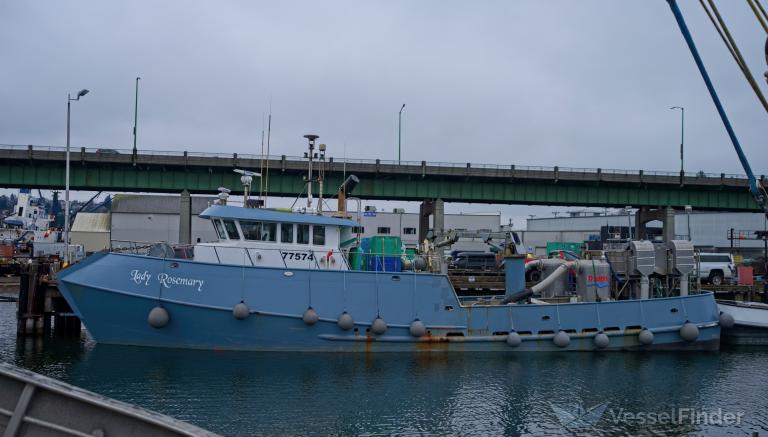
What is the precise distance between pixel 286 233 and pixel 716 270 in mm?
22249

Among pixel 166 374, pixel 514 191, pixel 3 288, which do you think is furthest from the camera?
pixel 514 191

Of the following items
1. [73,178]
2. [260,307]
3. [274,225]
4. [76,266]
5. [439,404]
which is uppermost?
[73,178]

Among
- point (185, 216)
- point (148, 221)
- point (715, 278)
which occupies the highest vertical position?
point (148, 221)

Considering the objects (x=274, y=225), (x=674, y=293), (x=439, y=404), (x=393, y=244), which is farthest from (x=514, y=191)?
(x=439, y=404)

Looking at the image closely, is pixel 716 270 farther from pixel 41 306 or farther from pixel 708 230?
pixel 708 230

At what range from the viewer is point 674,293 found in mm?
18500

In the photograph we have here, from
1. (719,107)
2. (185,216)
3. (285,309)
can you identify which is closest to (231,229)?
Result: (285,309)

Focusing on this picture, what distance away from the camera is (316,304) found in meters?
15.2

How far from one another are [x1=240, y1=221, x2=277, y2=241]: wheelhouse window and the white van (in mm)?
21669

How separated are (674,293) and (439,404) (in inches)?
405

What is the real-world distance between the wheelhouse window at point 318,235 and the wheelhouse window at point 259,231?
1013 mm

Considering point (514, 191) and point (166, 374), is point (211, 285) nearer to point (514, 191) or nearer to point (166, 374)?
point (166, 374)

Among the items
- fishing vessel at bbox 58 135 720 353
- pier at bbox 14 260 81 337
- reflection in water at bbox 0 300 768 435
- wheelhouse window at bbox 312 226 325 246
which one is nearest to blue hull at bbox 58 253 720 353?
fishing vessel at bbox 58 135 720 353

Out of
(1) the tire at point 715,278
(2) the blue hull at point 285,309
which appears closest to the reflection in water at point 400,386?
(2) the blue hull at point 285,309
